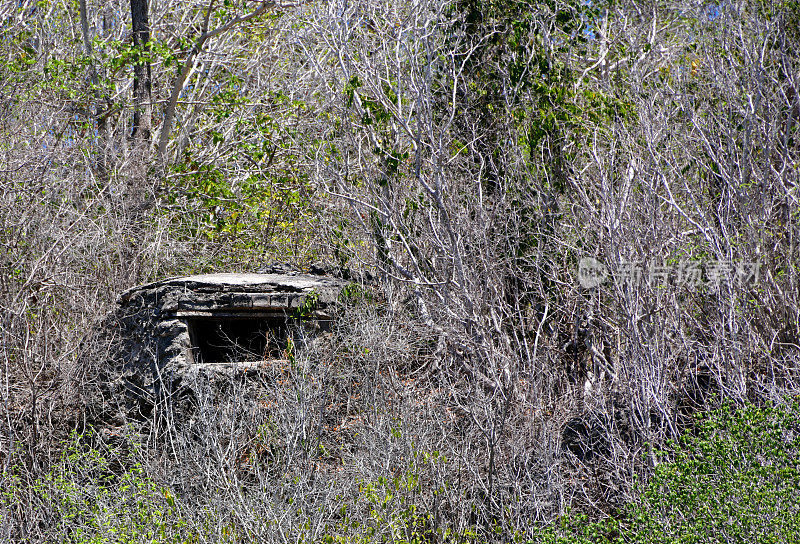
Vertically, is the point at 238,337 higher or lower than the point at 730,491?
higher

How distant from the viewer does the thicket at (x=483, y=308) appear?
5.73 meters

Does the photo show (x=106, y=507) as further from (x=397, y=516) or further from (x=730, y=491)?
(x=730, y=491)

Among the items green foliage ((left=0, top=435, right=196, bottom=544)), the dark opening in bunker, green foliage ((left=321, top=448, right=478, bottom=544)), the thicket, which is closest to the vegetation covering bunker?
the dark opening in bunker

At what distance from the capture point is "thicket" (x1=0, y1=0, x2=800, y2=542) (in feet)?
18.8

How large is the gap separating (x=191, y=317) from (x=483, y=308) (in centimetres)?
273

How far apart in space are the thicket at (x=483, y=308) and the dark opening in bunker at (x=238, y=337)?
624 millimetres

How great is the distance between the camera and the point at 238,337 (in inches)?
316

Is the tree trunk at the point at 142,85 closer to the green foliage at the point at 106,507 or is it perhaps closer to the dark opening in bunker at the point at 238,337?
the dark opening in bunker at the point at 238,337

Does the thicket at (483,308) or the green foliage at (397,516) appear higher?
the thicket at (483,308)

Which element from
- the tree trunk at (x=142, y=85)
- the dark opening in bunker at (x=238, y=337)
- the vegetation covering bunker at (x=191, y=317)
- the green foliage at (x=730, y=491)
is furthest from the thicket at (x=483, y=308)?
the tree trunk at (x=142, y=85)

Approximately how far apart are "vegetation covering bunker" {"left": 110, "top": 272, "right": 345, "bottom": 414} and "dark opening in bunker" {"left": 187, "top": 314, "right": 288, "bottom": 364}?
0.02 metres

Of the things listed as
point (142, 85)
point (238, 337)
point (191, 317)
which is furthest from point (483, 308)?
point (142, 85)

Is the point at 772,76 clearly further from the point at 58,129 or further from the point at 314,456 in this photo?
the point at 58,129

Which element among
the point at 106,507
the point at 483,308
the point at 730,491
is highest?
the point at 483,308
